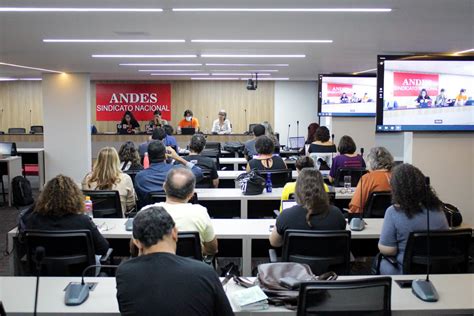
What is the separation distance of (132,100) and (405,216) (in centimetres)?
1466

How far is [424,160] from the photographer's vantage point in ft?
21.2

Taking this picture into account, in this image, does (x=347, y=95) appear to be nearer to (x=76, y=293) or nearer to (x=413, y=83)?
(x=413, y=83)

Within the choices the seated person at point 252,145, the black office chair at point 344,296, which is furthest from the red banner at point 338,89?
the black office chair at point 344,296

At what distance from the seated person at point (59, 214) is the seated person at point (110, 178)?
1585 millimetres

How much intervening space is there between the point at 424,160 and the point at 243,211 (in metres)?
2.56

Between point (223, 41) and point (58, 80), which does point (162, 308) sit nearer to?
point (223, 41)

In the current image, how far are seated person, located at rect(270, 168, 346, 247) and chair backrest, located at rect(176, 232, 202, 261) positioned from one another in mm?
610

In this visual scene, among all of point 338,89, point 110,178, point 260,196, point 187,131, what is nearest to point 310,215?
Result: point 260,196

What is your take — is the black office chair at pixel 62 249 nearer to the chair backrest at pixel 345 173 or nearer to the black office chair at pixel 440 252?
the black office chair at pixel 440 252

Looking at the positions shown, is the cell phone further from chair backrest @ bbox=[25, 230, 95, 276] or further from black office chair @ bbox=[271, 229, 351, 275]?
chair backrest @ bbox=[25, 230, 95, 276]

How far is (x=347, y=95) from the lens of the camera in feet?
39.4

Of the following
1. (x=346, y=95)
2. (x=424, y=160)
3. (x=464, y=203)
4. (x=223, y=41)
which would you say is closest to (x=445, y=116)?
(x=424, y=160)

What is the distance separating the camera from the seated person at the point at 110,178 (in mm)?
5051

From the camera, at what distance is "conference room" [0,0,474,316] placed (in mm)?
2348
